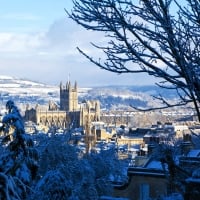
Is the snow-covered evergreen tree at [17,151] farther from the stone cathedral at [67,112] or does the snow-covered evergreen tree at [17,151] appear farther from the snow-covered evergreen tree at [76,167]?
the stone cathedral at [67,112]

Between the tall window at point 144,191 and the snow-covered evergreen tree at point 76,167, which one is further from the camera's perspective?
the tall window at point 144,191

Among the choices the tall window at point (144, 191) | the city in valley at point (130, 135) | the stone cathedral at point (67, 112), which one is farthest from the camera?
the stone cathedral at point (67, 112)

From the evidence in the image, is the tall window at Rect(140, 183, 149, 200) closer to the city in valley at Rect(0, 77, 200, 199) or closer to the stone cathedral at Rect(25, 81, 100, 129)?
the city in valley at Rect(0, 77, 200, 199)

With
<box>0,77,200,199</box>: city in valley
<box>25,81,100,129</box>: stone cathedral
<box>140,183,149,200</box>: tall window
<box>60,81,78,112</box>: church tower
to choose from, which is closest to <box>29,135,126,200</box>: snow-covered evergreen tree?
<box>0,77,200,199</box>: city in valley

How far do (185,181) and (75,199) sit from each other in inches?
266

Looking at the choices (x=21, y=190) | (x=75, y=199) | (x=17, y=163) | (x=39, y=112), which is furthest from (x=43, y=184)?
(x=39, y=112)

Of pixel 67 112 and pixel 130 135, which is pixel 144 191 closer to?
pixel 130 135

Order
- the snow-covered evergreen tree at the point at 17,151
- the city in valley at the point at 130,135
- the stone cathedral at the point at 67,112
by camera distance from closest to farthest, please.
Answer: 1. the snow-covered evergreen tree at the point at 17,151
2. the city in valley at the point at 130,135
3. the stone cathedral at the point at 67,112

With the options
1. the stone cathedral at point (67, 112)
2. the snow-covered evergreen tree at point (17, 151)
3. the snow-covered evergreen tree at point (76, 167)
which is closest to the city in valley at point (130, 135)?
the stone cathedral at point (67, 112)

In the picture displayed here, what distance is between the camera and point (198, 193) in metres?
8.62

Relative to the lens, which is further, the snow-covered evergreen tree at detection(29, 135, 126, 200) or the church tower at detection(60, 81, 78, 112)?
the church tower at detection(60, 81, 78, 112)

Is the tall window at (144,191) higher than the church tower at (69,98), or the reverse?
the church tower at (69,98)

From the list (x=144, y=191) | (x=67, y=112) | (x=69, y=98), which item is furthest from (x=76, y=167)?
(x=69, y=98)

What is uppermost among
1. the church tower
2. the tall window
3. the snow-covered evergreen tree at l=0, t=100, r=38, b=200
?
the church tower
